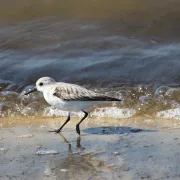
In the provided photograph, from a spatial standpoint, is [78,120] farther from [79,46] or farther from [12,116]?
[79,46]

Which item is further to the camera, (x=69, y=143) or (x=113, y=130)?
(x=113, y=130)

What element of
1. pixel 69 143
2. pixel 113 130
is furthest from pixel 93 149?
pixel 113 130

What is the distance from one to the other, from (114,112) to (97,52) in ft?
6.82

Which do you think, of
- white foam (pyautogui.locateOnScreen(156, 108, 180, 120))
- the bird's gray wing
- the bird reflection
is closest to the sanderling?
the bird's gray wing

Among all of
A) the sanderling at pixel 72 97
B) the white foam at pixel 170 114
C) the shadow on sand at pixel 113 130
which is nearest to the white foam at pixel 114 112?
the white foam at pixel 170 114

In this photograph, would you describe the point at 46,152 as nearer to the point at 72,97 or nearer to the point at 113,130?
the point at 72,97

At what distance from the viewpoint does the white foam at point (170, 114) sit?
7.17 metres

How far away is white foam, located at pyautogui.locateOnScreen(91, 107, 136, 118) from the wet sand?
13 cm

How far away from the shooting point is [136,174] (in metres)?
5.17

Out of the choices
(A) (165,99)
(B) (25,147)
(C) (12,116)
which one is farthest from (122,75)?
(B) (25,147)

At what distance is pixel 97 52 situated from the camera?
30.5 feet

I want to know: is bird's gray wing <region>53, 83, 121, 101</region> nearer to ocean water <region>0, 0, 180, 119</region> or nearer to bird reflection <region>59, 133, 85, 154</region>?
bird reflection <region>59, 133, 85, 154</region>

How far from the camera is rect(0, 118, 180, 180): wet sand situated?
527 cm

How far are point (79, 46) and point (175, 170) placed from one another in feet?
15.3
